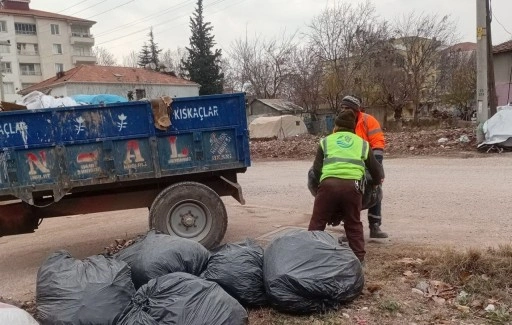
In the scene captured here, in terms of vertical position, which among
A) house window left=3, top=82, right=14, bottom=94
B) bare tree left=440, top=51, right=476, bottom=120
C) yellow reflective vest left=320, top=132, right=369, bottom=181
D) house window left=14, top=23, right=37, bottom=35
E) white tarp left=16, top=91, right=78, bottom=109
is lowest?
yellow reflective vest left=320, top=132, right=369, bottom=181

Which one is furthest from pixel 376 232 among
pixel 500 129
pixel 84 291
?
pixel 500 129

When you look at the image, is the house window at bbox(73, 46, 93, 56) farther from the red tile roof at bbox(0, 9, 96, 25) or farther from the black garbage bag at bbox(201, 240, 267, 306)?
the black garbage bag at bbox(201, 240, 267, 306)

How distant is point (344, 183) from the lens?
418cm

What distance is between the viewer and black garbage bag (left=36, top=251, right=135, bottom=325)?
3.22m

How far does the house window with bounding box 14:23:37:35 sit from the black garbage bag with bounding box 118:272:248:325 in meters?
66.2

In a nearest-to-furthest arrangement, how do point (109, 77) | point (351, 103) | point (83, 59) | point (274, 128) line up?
point (351, 103), point (274, 128), point (109, 77), point (83, 59)

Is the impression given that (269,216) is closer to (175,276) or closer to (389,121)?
(175,276)

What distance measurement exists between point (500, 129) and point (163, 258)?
12.1 m

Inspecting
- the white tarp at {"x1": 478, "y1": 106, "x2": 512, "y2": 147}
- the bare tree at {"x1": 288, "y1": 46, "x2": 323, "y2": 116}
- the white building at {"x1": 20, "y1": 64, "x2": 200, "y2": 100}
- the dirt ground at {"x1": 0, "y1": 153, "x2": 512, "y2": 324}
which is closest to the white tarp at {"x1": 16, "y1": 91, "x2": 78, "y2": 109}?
the dirt ground at {"x1": 0, "y1": 153, "x2": 512, "y2": 324}

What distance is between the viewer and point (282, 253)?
359 cm

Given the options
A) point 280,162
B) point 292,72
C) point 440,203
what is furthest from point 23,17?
point 440,203

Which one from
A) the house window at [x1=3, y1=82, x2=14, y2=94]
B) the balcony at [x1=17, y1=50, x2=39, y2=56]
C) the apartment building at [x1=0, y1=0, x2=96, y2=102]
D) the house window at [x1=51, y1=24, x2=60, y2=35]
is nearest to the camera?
the house window at [x1=3, y1=82, x2=14, y2=94]

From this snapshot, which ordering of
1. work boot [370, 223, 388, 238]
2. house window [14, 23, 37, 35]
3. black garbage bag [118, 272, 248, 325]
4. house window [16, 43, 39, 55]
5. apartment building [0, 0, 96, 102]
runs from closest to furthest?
black garbage bag [118, 272, 248, 325], work boot [370, 223, 388, 238], apartment building [0, 0, 96, 102], house window [16, 43, 39, 55], house window [14, 23, 37, 35]

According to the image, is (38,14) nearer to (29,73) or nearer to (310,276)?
(29,73)
